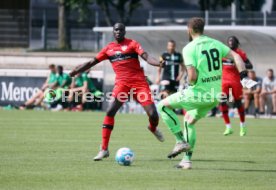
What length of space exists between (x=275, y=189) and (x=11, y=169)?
4.01 metres

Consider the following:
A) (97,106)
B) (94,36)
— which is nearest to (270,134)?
(97,106)

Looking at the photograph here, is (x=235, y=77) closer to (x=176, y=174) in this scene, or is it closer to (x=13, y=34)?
(x=176, y=174)

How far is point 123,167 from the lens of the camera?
46.7ft

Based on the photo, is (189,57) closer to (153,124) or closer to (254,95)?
(153,124)

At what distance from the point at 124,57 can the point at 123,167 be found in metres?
2.55

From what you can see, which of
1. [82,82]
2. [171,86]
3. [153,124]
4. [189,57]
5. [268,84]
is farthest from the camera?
[82,82]

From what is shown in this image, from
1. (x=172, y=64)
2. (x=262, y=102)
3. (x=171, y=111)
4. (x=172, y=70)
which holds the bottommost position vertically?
(x=262, y=102)

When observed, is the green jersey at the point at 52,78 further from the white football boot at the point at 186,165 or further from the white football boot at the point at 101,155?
the white football boot at the point at 186,165

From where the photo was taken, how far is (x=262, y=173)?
535 inches

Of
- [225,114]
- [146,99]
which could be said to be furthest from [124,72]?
[225,114]

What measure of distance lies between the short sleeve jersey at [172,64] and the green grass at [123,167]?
99.9 inches

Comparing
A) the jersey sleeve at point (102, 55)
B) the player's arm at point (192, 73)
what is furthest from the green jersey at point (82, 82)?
the player's arm at point (192, 73)

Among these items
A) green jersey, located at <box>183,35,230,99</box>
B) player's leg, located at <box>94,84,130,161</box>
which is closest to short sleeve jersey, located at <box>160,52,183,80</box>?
player's leg, located at <box>94,84,130,161</box>

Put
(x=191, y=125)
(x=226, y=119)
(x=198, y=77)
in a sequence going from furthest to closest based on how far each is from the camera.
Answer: (x=226, y=119) → (x=191, y=125) → (x=198, y=77)
